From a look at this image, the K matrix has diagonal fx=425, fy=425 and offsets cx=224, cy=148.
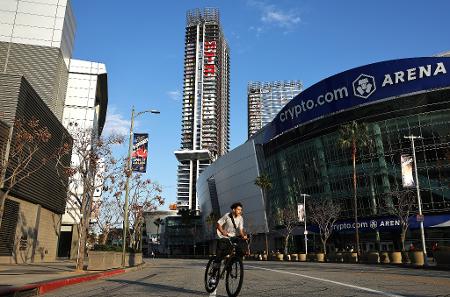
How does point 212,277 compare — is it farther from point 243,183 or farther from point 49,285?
point 243,183

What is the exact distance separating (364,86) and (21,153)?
5310 centimetres

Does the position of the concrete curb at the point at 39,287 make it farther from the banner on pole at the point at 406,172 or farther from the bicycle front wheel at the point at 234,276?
the banner on pole at the point at 406,172

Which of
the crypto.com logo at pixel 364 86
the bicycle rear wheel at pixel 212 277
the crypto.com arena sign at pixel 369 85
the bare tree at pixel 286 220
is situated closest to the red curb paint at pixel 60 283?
the bicycle rear wheel at pixel 212 277

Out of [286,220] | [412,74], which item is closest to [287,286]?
[412,74]

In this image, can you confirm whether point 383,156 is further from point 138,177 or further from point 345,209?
point 138,177

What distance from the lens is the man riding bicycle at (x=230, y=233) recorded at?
880cm

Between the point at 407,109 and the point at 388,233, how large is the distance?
18604mm

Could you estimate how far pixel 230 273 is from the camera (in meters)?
8.68

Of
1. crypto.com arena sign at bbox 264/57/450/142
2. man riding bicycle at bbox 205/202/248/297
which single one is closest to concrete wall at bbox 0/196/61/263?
man riding bicycle at bbox 205/202/248/297

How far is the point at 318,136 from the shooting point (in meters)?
72.8

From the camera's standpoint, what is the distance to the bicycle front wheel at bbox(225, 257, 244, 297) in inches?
329

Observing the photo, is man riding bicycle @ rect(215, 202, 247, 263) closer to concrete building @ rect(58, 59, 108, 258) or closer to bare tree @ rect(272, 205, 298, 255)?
concrete building @ rect(58, 59, 108, 258)

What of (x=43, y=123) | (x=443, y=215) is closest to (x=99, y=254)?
(x=43, y=123)

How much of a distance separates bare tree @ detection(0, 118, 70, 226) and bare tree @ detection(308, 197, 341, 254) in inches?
1611
